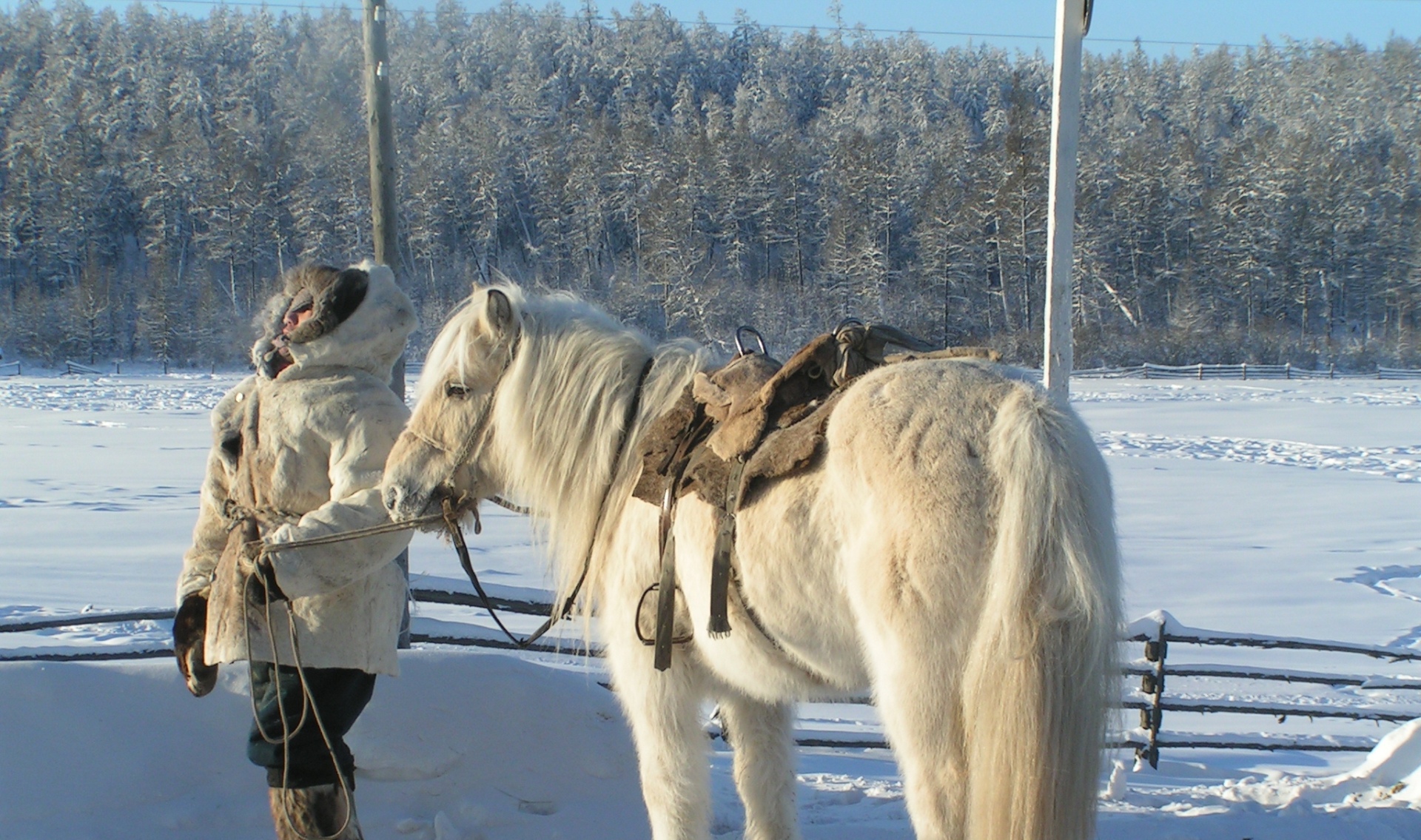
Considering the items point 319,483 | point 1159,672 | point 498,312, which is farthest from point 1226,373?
point 319,483

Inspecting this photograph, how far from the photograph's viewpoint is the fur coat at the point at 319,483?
2.43m

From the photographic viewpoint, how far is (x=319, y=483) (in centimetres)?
256

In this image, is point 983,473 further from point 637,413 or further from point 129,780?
point 129,780

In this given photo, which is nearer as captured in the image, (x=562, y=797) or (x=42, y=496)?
(x=562, y=797)

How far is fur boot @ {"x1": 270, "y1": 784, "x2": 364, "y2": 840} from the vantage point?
251 centimetres

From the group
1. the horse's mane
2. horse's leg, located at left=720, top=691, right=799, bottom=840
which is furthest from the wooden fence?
the horse's mane

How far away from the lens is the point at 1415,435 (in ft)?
67.4

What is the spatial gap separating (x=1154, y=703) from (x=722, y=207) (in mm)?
56705

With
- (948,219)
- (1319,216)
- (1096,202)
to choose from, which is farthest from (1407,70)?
(948,219)

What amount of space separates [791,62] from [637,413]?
12634cm

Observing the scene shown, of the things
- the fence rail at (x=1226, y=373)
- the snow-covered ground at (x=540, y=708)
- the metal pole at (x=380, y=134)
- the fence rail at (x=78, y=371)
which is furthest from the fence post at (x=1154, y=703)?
the fence rail at (x=78, y=371)

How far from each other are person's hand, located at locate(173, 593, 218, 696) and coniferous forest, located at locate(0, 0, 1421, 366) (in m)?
27.4

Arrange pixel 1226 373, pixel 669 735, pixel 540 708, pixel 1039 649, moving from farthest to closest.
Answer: pixel 1226 373 → pixel 540 708 → pixel 669 735 → pixel 1039 649

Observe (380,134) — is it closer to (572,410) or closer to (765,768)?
(572,410)
